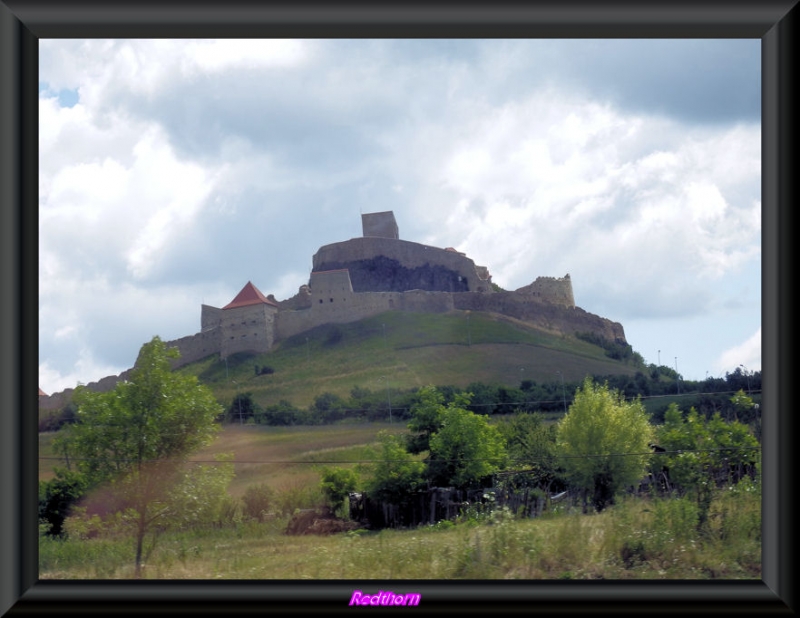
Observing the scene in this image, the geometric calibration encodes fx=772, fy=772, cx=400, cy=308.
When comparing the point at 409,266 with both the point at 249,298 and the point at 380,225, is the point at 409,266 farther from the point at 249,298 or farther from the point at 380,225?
the point at 249,298

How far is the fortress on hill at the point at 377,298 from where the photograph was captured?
44062 millimetres

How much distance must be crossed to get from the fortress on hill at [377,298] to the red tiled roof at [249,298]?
6 cm

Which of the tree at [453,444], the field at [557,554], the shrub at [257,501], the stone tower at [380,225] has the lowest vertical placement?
the shrub at [257,501]

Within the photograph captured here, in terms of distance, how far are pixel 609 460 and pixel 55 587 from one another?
916 cm

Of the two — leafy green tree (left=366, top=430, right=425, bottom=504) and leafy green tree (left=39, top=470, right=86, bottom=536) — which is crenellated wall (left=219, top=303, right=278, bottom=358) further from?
leafy green tree (left=39, top=470, right=86, bottom=536)

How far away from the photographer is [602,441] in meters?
12.5

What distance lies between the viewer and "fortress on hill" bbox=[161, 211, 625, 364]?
4406cm

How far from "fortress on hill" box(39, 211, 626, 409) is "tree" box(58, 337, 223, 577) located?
3590 centimetres

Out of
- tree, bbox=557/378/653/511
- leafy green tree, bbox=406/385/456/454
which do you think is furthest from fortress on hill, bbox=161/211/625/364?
tree, bbox=557/378/653/511

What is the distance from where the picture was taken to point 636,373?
37750 mm

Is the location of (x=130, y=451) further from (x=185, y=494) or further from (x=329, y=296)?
(x=329, y=296)

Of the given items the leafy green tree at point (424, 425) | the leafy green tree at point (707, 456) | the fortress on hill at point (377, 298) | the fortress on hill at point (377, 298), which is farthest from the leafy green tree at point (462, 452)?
the fortress on hill at point (377, 298)
